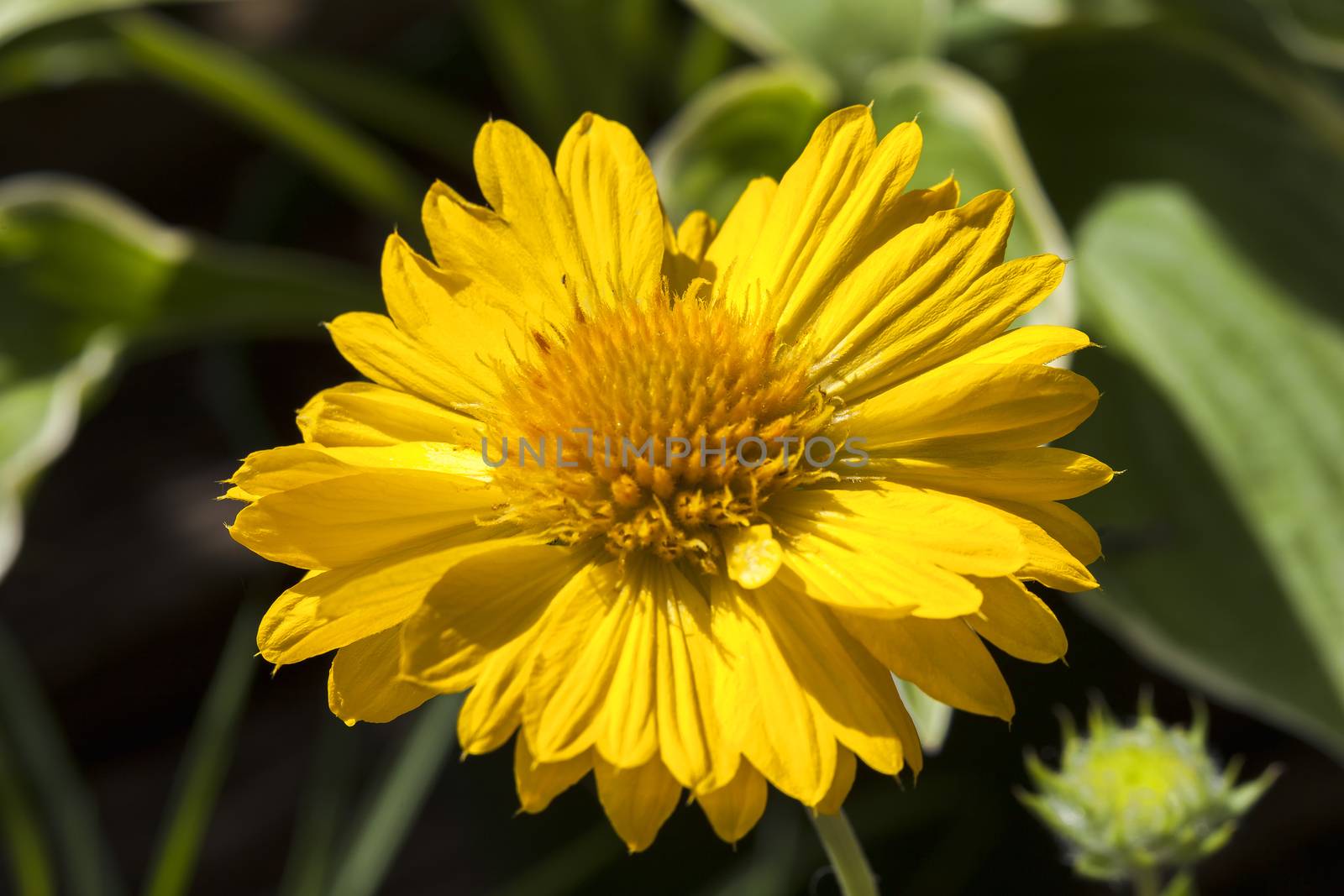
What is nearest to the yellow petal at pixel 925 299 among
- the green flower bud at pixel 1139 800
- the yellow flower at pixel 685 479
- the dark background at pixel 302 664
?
the yellow flower at pixel 685 479

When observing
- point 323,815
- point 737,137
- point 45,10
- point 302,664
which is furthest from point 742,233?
point 302,664

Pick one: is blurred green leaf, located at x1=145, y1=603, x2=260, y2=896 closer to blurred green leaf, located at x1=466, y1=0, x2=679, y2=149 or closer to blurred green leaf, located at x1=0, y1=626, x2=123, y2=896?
blurred green leaf, located at x1=0, y1=626, x2=123, y2=896

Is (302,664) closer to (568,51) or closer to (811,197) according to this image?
(568,51)

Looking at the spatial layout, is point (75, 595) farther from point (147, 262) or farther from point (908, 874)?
point (908, 874)

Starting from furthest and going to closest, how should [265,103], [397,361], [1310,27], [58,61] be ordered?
[58,61] → [265,103] → [1310,27] → [397,361]

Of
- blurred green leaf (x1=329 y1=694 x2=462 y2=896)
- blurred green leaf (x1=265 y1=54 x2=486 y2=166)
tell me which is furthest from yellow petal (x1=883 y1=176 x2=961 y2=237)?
blurred green leaf (x1=265 y1=54 x2=486 y2=166)
